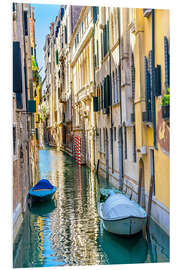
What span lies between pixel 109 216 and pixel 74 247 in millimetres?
808

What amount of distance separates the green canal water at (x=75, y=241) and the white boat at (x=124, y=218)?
0.19 meters

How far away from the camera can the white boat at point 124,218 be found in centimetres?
717

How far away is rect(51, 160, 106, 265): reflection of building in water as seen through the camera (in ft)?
22.1

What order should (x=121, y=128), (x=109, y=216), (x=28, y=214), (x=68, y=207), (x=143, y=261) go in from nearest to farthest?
(x=143, y=261) → (x=109, y=216) → (x=28, y=214) → (x=68, y=207) → (x=121, y=128)

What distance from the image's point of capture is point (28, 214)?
10000 mm

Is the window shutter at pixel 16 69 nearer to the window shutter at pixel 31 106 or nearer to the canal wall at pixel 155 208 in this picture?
the canal wall at pixel 155 208

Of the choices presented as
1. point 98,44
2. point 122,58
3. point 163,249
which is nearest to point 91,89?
point 98,44

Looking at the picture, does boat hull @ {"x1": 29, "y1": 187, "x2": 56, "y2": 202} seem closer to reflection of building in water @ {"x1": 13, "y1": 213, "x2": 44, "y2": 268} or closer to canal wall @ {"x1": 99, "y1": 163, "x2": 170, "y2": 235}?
reflection of building in water @ {"x1": 13, "y1": 213, "x2": 44, "y2": 268}

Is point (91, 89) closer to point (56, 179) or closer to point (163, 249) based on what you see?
point (56, 179)

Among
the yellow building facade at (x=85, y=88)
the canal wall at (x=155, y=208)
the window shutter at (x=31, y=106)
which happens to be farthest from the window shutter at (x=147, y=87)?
the yellow building facade at (x=85, y=88)

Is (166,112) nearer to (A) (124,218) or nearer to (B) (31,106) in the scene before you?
(A) (124,218)

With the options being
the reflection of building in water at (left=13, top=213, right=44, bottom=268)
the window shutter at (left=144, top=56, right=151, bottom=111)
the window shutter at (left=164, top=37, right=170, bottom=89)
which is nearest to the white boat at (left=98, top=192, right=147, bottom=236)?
the reflection of building in water at (left=13, top=213, right=44, bottom=268)

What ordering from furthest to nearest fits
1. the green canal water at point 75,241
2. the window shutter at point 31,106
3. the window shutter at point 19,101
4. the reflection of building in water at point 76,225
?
the window shutter at point 31,106
the window shutter at point 19,101
the reflection of building in water at point 76,225
the green canal water at point 75,241

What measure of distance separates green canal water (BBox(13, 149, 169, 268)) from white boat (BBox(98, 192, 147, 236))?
0.19m
